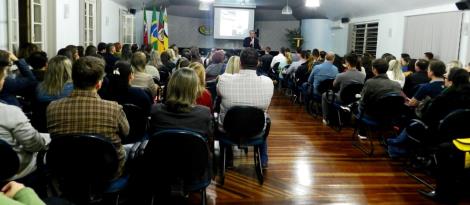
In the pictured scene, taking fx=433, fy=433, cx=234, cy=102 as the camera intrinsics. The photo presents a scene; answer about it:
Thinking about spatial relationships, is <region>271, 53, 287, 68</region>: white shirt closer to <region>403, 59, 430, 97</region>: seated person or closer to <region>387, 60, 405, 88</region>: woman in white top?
<region>387, 60, 405, 88</region>: woman in white top

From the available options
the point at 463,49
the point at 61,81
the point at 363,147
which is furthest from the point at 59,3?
the point at 463,49

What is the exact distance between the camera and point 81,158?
231cm

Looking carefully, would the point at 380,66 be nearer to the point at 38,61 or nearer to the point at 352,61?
the point at 352,61

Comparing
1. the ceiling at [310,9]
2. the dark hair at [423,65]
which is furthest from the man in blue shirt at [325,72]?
the ceiling at [310,9]

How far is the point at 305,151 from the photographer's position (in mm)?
5086

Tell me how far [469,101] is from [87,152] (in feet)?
10.2

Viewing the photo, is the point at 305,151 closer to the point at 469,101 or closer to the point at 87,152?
the point at 469,101

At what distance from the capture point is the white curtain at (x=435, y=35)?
24.5 feet

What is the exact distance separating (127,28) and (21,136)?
1110 cm

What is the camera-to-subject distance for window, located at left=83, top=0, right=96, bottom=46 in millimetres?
8711

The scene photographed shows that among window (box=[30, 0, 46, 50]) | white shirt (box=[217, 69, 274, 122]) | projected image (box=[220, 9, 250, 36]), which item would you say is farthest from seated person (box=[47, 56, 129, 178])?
projected image (box=[220, 9, 250, 36])

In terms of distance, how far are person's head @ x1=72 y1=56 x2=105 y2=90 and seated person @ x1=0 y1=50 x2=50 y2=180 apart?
1.10 feet

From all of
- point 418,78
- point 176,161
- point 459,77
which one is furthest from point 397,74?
point 176,161

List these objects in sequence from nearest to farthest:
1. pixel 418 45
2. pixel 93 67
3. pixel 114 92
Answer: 1. pixel 93 67
2. pixel 114 92
3. pixel 418 45
